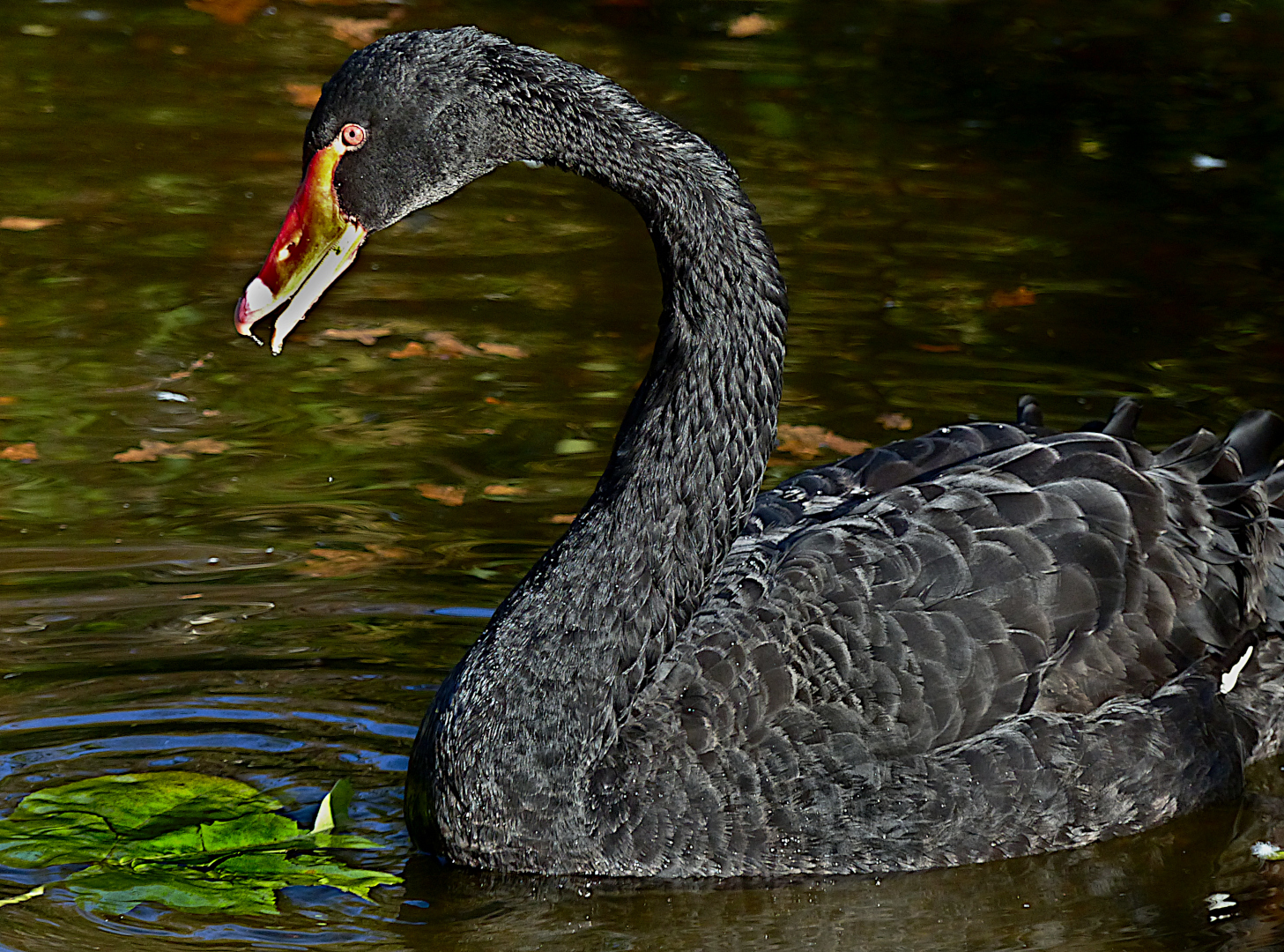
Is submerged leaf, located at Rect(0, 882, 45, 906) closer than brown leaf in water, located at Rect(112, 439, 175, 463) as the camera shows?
Yes

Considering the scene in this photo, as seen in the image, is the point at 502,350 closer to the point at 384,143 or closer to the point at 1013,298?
the point at 1013,298

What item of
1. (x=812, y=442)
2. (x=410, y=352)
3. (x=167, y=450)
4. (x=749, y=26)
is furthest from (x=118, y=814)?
(x=749, y=26)

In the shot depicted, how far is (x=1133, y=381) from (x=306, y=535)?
12.5ft

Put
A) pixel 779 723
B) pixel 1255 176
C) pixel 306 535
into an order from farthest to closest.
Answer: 1. pixel 1255 176
2. pixel 306 535
3. pixel 779 723

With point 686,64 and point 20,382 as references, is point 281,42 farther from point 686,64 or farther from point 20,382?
point 20,382

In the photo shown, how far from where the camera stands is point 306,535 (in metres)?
7.49

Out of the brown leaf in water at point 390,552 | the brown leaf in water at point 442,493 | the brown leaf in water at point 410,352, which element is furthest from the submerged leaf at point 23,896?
the brown leaf in water at point 410,352

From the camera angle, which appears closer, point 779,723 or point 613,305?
point 779,723

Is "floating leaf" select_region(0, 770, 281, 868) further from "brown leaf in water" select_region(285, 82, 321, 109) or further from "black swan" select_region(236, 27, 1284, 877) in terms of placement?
"brown leaf in water" select_region(285, 82, 321, 109)

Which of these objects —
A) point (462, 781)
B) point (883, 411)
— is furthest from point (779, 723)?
point (883, 411)

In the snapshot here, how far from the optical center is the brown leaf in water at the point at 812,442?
8.34m

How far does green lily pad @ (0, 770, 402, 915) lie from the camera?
5.29m

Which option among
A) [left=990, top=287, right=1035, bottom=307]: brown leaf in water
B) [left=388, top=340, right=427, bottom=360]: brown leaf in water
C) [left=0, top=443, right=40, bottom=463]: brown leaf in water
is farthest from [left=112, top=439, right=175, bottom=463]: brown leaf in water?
[left=990, top=287, right=1035, bottom=307]: brown leaf in water

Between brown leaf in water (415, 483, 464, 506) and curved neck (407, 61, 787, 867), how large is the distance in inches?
82.9
